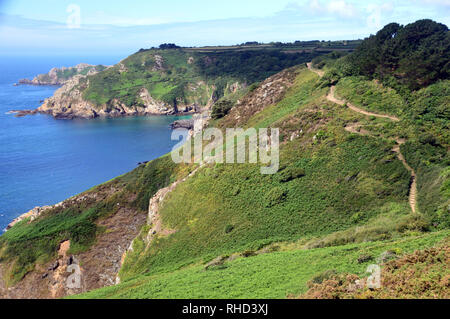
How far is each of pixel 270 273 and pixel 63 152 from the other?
88.5 metres

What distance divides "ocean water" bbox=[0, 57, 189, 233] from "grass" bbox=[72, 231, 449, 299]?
4854cm

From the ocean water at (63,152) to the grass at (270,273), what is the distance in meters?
48.5

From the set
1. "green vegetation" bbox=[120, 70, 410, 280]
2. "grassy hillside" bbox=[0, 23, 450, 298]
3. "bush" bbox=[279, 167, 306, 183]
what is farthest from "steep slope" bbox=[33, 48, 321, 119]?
"bush" bbox=[279, 167, 306, 183]

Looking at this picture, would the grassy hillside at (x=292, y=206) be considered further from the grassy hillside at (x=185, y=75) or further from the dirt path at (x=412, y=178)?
the grassy hillside at (x=185, y=75)

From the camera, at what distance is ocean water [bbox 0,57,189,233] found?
66.7m

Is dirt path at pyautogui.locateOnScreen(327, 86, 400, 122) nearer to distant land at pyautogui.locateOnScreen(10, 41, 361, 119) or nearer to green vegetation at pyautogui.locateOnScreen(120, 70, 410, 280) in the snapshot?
green vegetation at pyautogui.locateOnScreen(120, 70, 410, 280)

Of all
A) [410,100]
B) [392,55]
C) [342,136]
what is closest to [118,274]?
[342,136]

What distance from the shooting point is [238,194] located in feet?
109

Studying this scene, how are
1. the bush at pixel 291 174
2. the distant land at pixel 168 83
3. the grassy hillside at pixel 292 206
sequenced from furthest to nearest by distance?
the distant land at pixel 168 83 < the bush at pixel 291 174 < the grassy hillside at pixel 292 206

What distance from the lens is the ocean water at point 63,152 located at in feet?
219

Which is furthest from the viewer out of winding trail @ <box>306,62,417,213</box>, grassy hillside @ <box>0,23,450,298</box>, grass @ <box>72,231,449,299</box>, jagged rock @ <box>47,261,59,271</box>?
jagged rock @ <box>47,261,59,271</box>

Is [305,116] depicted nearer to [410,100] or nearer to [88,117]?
[410,100]

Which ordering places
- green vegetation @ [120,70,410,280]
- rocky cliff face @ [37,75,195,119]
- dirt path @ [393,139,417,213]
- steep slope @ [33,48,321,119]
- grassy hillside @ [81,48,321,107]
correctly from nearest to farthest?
dirt path @ [393,139,417,213]
green vegetation @ [120,70,410,280]
rocky cliff face @ [37,75,195,119]
steep slope @ [33,48,321,119]
grassy hillside @ [81,48,321,107]

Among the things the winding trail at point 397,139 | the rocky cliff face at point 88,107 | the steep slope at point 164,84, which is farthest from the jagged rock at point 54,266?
the steep slope at point 164,84
